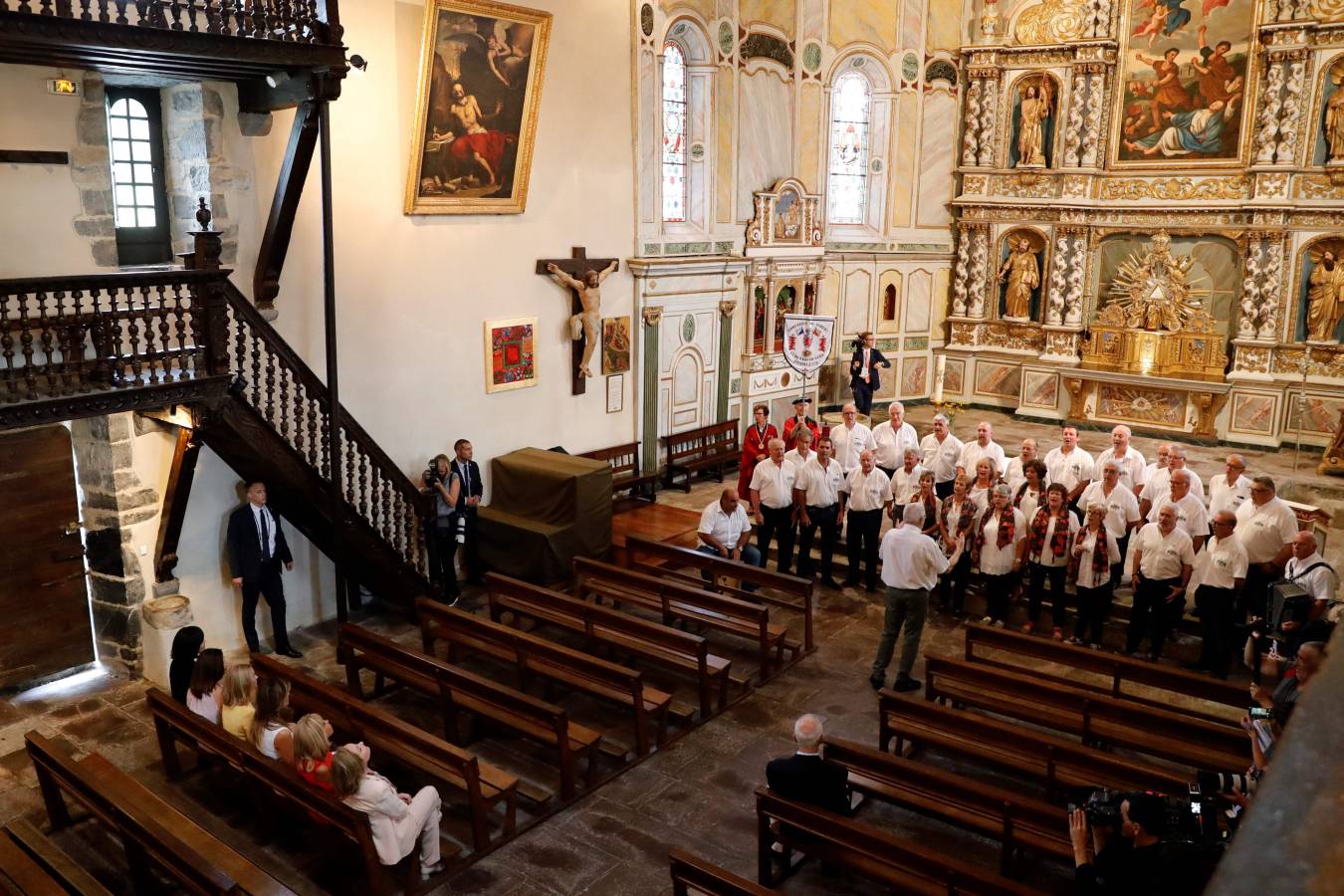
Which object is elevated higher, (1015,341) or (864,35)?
(864,35)

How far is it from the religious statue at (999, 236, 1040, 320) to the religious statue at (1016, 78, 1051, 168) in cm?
145

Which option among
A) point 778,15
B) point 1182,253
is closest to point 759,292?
point 778,15

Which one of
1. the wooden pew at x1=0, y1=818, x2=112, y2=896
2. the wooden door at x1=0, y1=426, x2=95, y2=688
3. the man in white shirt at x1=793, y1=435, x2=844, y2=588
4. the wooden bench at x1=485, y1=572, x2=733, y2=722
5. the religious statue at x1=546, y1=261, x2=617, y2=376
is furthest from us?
the religious statue at x1=546, y1=261, x2=617, y2=376

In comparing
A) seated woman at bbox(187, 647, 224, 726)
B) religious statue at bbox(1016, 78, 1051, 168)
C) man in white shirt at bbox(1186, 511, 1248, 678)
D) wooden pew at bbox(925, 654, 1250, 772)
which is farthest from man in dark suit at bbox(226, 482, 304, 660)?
religious statue at bbox(1016, 78, 1051, 168)

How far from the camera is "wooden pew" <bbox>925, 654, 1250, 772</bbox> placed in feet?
24.2

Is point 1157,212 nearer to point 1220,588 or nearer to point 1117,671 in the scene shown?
point 1220,588

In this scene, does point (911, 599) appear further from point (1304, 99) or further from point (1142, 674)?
point (1304, 99)

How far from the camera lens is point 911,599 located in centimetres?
920

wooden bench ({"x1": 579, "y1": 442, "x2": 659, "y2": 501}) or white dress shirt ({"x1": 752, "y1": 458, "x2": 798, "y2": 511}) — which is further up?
white dress shirt ({"x1": 752, "y1": 458, "x2": 798, "y2": 511})

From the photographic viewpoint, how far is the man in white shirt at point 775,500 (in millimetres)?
11789

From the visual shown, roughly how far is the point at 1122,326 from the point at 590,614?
13.5m

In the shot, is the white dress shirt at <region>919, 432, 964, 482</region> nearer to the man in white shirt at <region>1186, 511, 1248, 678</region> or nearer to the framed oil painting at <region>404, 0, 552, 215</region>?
the man in white shirt at <region>1186, 511, 1248, 678</region>

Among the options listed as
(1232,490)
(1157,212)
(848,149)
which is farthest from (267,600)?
(1157,212)

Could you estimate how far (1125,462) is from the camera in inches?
466
